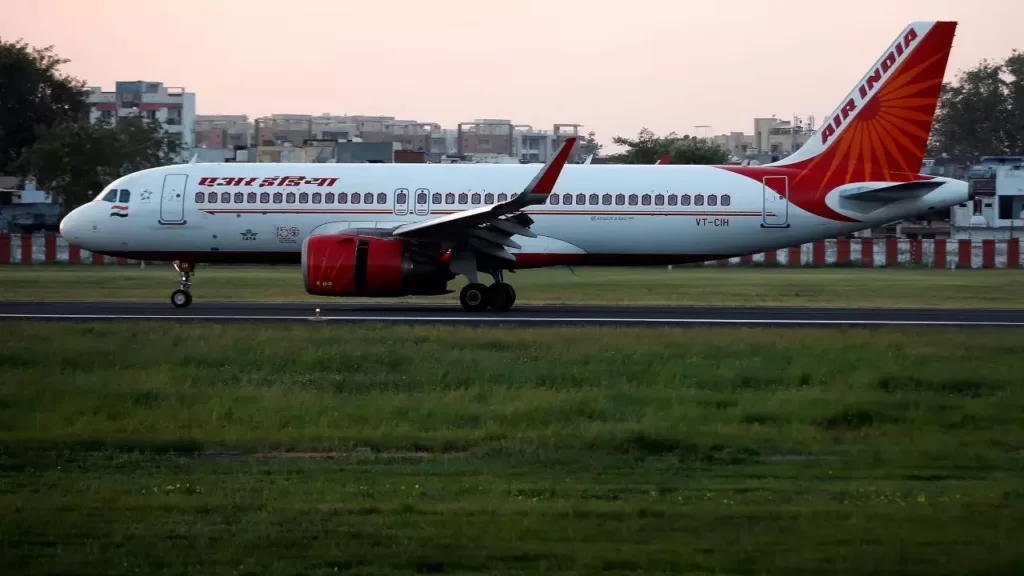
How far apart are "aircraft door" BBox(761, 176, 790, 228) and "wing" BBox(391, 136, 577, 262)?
17.4ft

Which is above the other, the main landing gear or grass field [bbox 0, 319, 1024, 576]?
the main landing gear

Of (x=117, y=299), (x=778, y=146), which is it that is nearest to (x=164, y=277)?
(x=117, y=299)

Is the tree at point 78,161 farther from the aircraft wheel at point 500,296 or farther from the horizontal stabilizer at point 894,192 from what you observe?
the horizontal stabilizer at point 894,192

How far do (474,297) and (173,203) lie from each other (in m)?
7.36

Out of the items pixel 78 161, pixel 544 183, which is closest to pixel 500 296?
pixel 544 183

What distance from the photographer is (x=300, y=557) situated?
8.86 metres

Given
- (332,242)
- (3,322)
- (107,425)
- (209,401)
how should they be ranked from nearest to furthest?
1. (107,425)
2. (209,401)
3. (3,322)
4. (332,242)

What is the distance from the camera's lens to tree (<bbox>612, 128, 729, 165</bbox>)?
90.7 meters

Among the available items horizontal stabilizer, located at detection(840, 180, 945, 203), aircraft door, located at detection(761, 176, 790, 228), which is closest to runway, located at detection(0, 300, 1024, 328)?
aircraft door, located at detection(761, 176, 790, 228)

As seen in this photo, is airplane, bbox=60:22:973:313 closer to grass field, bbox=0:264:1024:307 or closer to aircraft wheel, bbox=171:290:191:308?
aircraft wheel, bbox=171:290:191:308

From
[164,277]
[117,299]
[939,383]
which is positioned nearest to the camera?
[939,383]

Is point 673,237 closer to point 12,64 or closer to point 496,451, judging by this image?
point 496,451

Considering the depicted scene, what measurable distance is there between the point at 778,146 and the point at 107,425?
118 meters

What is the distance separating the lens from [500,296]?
2922 centimetres
